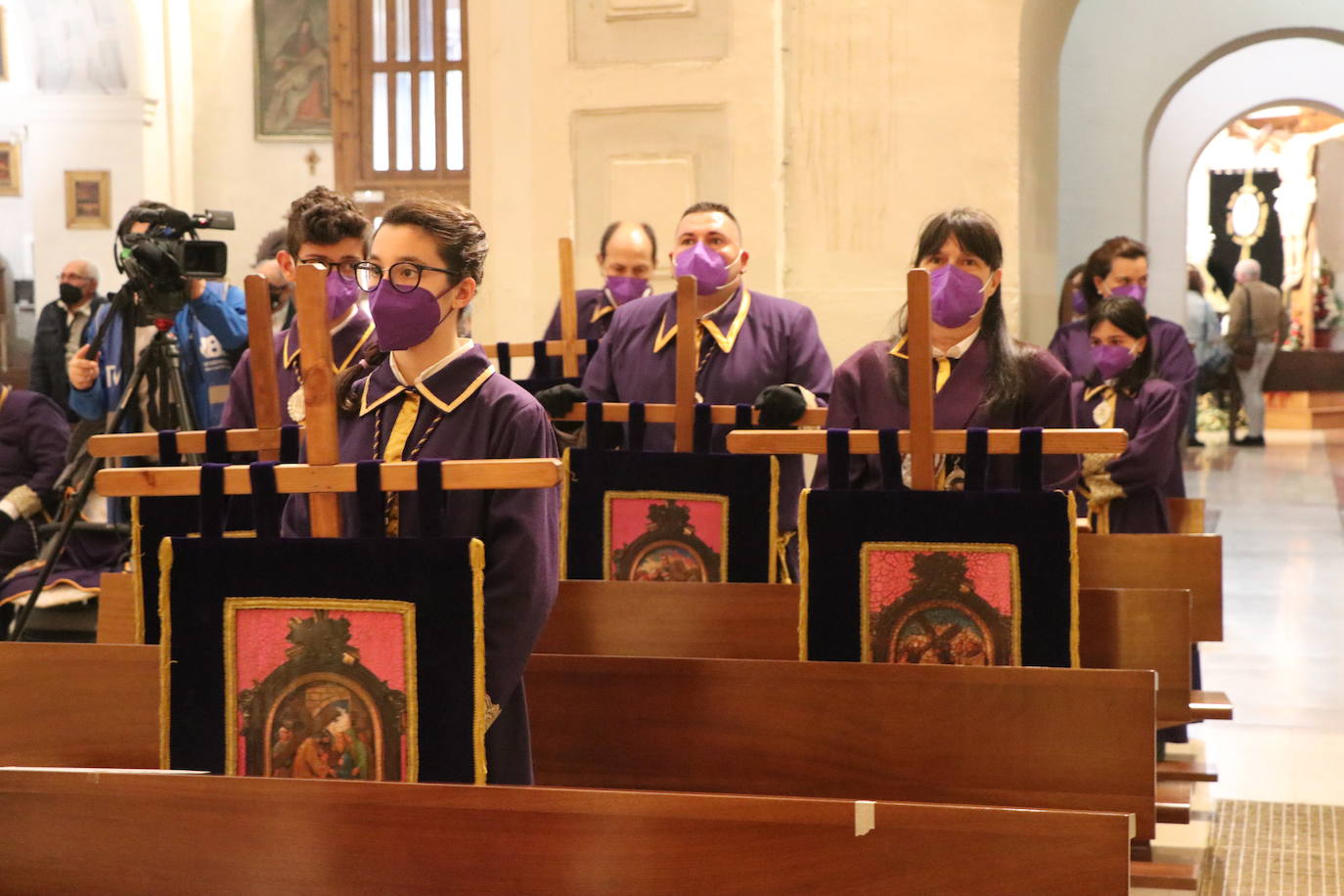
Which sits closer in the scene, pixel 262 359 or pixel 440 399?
pixel 440 399

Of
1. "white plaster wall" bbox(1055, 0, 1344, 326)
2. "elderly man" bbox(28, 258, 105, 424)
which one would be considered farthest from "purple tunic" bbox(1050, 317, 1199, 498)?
"white plaster wall" bbox(1055, 0, 1344, 326)

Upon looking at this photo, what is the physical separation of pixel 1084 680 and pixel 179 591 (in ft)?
4.45

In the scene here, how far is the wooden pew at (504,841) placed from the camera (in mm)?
1950

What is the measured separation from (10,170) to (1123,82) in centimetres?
1008

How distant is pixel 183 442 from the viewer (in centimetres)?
293

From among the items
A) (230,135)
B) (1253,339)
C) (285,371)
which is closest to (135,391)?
(285,371)

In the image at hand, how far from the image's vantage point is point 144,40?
1482 cm

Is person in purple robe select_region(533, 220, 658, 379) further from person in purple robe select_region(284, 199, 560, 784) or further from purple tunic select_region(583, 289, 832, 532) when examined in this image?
person in purple robe select_region(284, 199, 560, 784)

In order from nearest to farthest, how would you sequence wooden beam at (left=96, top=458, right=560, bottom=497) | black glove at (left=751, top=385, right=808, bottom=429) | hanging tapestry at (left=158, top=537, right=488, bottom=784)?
wooden beam at (left=96, top=458, right=560, bottom=497)
hanging tapestry at (left=158, top=537, right=488, bottom=784)
black glove at (left=751, top=385, right=808, bottom=429)

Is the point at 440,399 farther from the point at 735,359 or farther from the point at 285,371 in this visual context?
the point at 735,359

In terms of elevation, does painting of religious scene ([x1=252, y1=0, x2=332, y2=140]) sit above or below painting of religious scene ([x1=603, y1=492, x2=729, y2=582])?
above

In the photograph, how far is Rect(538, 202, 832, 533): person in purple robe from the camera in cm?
441

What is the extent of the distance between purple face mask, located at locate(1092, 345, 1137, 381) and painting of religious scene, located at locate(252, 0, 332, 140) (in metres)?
12.6

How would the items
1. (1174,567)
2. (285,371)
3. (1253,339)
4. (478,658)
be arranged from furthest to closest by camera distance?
(1253,339) → (1174,567) → (285,371) → (478,658)
